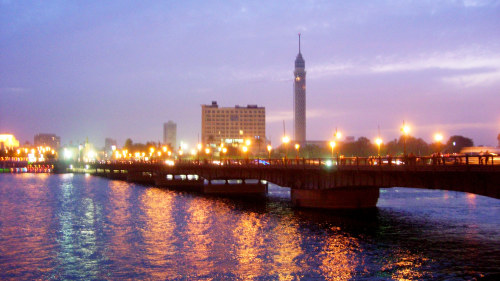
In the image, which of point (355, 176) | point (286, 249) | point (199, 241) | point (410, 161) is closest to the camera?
point (286, 249)

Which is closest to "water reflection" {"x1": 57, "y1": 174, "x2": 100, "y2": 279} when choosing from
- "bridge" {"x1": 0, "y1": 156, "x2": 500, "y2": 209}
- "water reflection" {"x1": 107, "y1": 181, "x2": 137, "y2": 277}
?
"water reflection" {"x1": 107, "y1": 181, "x2": 137, "y2": 277}

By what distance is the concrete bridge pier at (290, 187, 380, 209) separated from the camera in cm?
A: 7012

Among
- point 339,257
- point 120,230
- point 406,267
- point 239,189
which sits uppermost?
point 239,189

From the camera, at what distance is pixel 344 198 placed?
230 feet

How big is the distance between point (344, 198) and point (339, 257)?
96.4ft

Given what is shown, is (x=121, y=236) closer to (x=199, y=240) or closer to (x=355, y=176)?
(x=199, y=240)

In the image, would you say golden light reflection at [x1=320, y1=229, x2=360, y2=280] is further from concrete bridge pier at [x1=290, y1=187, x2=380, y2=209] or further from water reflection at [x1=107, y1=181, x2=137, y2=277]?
concrete bridge pier at [x1=290, y1=187, x2=380, y2=209]

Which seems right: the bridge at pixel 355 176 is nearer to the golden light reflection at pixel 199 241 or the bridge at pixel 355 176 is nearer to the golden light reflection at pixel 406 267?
the golden light reflection at pixel 406 267

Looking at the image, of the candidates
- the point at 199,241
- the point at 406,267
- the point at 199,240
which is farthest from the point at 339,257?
the point at 199,240

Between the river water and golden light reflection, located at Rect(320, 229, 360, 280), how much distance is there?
0.08 meters

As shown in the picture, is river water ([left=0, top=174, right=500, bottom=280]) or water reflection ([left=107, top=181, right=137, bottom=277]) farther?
water reflection ([left=107, top=181, right=137, bottom=277])

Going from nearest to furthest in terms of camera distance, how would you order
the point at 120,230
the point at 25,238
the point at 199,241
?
the point at 199,241, the point at 25,238, the point at 120,230

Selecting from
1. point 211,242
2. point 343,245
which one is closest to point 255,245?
point 211,242

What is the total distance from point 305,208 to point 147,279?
40497mm
